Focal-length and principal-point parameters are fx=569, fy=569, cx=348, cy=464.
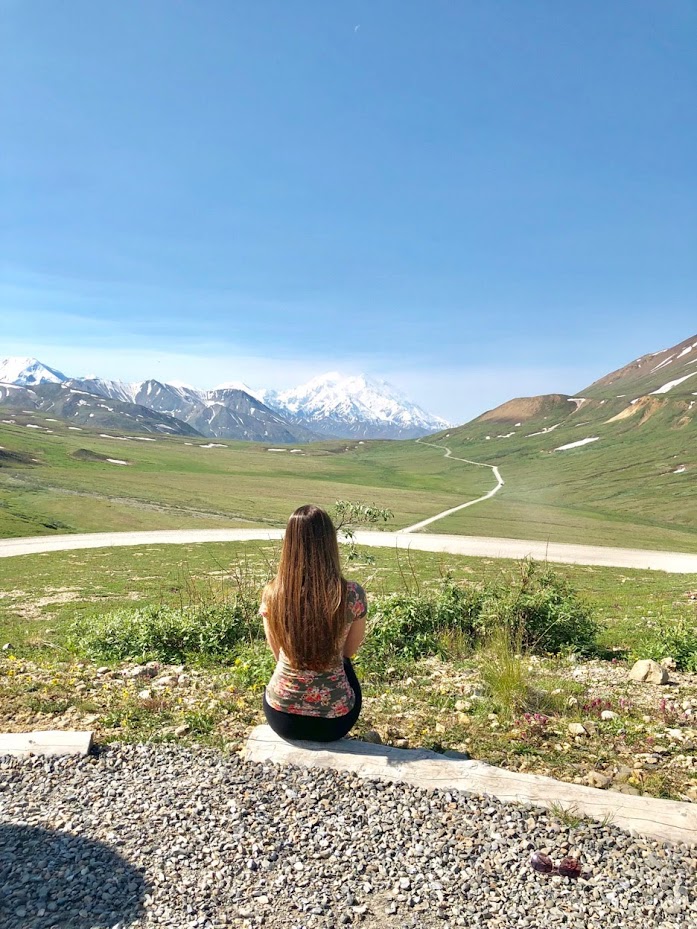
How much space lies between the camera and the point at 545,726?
7.80m

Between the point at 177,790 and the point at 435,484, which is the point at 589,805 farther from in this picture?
the point at 435,484

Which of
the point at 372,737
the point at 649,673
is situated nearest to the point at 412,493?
the point at 649,673

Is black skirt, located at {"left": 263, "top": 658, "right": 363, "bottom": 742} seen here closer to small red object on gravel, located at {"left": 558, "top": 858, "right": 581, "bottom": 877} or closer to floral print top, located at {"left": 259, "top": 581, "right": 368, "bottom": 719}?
floral print top, located at {"left": 259, "top": 581, "right": 368, "bottom": 719}

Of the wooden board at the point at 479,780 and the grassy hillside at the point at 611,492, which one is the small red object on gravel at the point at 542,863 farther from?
the grassy hillside at the point at 611,492

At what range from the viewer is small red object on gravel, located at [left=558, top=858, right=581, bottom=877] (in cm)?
496

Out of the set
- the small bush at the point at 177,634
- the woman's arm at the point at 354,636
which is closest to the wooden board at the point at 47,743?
the woman's arm at the point at 354,636

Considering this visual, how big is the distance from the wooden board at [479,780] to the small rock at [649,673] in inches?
172

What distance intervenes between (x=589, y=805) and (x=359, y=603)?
10.1 ft

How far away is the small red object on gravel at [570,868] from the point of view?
4957 millimetres

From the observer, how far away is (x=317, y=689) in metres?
6.79

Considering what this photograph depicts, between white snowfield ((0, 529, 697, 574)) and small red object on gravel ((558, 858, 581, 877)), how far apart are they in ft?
99.0

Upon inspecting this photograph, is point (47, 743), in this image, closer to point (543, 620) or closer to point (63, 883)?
point (63, 883)

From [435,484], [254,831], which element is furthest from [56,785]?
[435,484]

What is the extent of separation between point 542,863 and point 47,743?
587 cm
